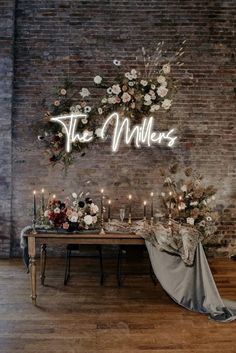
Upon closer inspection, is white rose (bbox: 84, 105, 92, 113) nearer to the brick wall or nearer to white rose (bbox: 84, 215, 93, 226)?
the brick wall

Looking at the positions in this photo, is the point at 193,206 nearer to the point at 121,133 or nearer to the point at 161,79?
the point at 121,133

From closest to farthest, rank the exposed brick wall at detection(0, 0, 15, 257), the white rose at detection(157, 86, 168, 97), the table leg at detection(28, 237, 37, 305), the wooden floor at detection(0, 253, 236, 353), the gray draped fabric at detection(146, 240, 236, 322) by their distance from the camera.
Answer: the wooden floor at detection(0, 253, 236, 353) → the gray draped fabric at detection(146, 240, 236, 322) → the table leg at detection(28, 237, 37, 305) → the white rose at detection(157, 86, 168, 97) → the exposed brick wall at detection(0, 0, 15, 257)

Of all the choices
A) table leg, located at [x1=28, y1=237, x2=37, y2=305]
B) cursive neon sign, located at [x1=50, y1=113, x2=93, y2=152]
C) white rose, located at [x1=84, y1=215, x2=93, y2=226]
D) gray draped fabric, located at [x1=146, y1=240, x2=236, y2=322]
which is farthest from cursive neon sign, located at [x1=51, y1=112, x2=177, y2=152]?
gray draped fabric, located at [x1=146, y1=240, x2=236, y2=322]

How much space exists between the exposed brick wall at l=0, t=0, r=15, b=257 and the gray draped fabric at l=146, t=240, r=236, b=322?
279 cm

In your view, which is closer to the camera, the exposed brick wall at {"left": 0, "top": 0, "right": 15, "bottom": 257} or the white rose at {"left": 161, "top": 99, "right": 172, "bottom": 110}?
the white rose at {"left": 161, "top": 99, "right": 172, "bottom": 110}

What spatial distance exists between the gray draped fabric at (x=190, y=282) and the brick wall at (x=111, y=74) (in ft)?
6.76

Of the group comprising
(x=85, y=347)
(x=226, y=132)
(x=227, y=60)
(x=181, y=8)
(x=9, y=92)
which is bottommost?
(x=85, y=347)

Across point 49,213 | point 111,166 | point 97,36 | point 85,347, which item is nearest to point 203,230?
point 111,166

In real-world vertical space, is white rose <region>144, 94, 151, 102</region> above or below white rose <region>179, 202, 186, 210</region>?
above

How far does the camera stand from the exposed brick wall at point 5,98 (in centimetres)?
614

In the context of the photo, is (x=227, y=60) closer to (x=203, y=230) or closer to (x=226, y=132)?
(x=226, y=132)

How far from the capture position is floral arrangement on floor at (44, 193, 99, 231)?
14.2 feet

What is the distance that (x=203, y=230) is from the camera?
5430 millimetres

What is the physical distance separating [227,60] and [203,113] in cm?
87
